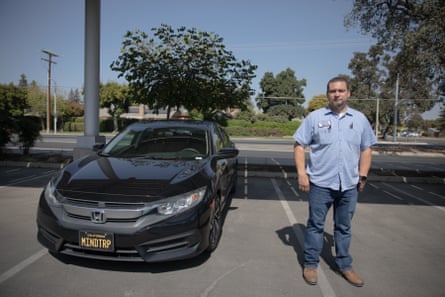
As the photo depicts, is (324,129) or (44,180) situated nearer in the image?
(324,129)

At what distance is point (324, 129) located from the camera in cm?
292

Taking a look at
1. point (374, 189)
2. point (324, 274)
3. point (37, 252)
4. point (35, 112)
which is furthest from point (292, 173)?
point (35, 112)

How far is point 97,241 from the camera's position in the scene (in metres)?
2.69

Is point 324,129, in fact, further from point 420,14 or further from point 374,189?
point 420,14

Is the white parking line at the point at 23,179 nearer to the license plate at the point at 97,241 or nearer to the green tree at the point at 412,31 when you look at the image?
the license plate at the point at 97,241

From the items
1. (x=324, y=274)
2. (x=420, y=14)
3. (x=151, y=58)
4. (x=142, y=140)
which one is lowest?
(x=324, y=274)

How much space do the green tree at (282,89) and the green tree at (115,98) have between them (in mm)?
29691

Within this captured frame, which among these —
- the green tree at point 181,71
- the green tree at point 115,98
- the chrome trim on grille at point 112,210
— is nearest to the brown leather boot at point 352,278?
the chrome trim on grille at point 112,210

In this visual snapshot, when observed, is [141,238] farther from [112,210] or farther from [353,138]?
[353,138]

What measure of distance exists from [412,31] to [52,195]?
59.1 feet

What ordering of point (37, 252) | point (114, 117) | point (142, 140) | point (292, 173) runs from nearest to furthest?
1. point (37, 252)
2. point (142, 140)
3. point (292, 173)
4. point (114, 117)

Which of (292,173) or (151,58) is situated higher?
(151,58)

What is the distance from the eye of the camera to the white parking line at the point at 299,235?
9.30 feet

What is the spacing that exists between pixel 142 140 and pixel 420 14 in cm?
1694
